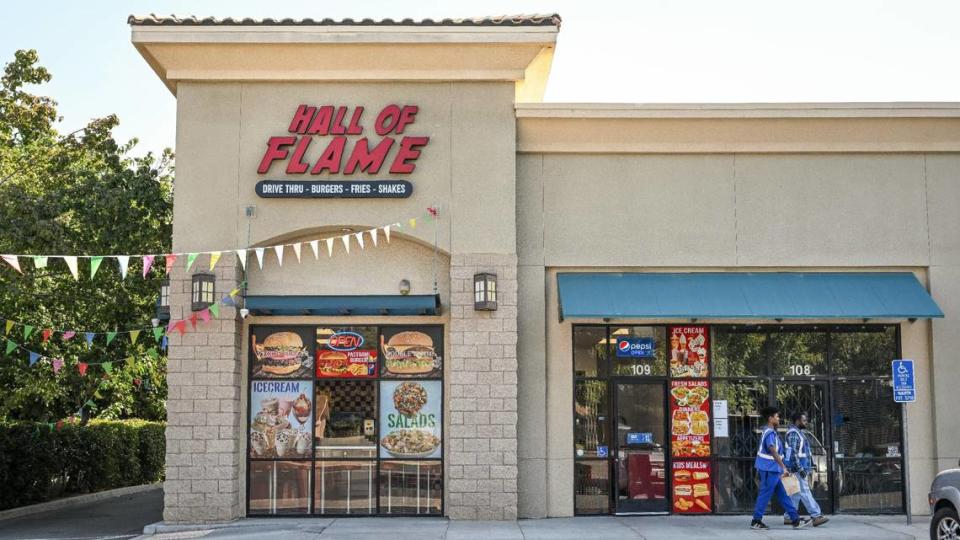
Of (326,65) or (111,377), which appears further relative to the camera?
(111,377)

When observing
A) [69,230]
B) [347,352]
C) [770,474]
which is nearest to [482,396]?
[347,352]

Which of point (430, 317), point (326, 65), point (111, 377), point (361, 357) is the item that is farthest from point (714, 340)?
point (111, 377)

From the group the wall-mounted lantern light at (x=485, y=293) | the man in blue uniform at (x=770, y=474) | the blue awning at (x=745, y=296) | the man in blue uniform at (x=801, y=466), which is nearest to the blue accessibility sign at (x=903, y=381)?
the blue awning at (x=745, y=296)

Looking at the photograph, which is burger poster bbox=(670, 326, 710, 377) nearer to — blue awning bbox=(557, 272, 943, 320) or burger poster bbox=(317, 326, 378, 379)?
blue awning bbox=(557, 272, 943, 320)

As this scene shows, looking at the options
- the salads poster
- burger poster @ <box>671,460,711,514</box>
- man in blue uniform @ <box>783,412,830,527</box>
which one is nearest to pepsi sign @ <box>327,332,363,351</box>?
the salads poster

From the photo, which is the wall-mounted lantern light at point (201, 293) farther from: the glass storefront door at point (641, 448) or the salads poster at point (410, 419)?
the glass storefront door at point (641, 448)

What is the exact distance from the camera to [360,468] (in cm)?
1684

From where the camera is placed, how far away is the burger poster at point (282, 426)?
55.4 ft

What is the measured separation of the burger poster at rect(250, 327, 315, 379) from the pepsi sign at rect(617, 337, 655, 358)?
16.9 feet

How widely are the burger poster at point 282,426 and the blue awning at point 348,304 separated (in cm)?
147

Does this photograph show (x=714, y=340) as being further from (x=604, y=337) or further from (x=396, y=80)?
(x=396, y=80)

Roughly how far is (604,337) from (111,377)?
14.5 m

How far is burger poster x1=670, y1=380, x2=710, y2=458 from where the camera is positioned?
668 inches

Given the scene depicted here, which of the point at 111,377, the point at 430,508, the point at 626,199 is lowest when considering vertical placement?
the point at 430,508
